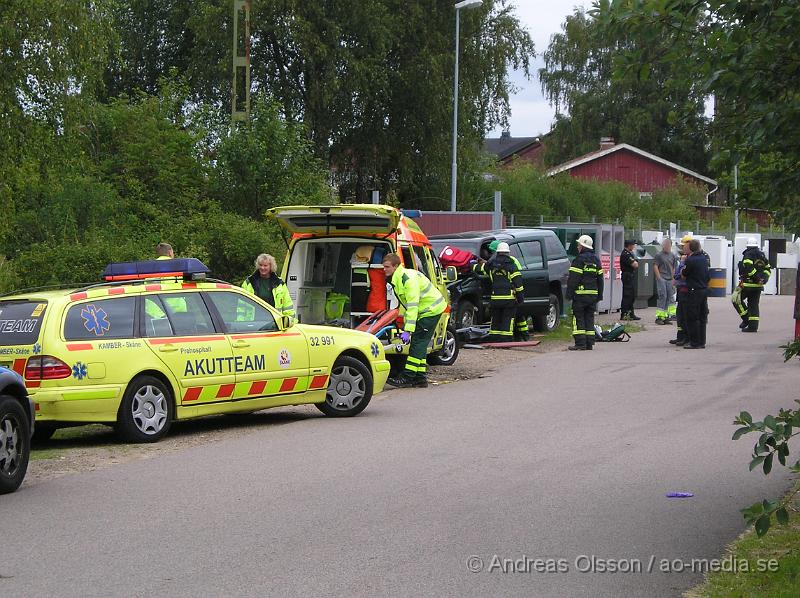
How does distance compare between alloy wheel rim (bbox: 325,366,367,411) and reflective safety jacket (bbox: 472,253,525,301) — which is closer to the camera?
alloy wheel rim (bbox: 325,366,367,411)

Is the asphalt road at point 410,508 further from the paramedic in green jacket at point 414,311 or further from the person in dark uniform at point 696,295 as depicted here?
the person in dark uniform at point 696,295

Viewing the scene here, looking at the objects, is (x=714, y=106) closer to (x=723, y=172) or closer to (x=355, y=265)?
(x=723, y=172)

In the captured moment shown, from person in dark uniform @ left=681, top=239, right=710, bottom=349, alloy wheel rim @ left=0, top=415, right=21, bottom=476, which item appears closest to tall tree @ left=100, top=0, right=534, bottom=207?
person in dark uniform @ left=681, top=239, right=710, bottom=349

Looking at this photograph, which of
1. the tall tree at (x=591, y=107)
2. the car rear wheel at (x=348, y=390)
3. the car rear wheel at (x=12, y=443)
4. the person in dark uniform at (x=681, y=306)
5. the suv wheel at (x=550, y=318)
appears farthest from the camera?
the tall tree at (x=591, y=107)

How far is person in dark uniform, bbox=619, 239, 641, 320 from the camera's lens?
2769 cm

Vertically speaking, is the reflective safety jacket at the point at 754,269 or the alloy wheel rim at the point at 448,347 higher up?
the reflective safety jacket at the point at 754,269

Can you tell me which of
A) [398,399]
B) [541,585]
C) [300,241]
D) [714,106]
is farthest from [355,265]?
[541,585]

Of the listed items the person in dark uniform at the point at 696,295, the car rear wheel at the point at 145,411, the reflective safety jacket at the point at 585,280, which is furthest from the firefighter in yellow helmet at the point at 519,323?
the car rear wheel at the point at 145,411

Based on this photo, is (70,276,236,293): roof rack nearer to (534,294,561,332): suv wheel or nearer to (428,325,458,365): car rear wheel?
(428,325,458,365): car rear wheel

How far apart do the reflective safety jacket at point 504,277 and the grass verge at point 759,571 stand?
1340cm

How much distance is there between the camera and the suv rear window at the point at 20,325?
1066 cm

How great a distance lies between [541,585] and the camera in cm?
646

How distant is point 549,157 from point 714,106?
7637 centimetres

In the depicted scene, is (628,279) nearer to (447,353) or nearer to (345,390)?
(447,353)
